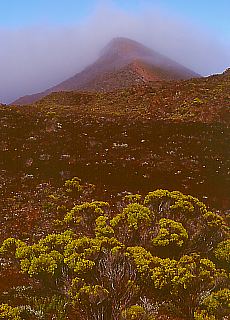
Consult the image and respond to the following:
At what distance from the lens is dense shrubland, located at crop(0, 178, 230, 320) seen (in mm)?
11680

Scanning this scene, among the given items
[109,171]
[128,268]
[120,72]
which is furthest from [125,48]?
[128,268]

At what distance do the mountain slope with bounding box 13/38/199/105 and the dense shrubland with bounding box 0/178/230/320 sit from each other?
281 feet

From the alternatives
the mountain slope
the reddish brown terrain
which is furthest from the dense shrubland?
the mountain slope

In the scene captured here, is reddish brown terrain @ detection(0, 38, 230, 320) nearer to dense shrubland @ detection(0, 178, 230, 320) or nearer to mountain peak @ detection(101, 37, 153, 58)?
dense shrubland @ detection(0, 178, 230, 320)

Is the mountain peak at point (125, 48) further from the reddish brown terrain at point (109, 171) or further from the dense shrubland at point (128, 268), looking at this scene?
the dense shrubland at point (128, 268)

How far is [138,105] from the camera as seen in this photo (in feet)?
196

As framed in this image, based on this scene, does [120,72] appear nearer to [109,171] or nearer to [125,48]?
[125,48]

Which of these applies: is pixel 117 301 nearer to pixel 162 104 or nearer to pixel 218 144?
pixel 218 144

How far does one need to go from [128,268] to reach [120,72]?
10153 centimetres

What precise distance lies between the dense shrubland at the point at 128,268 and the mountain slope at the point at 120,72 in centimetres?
8558

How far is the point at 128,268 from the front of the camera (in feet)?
39.9

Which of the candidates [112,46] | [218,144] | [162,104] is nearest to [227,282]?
[218,144]

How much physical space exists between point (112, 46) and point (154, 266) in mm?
166126

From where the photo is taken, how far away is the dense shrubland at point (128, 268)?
11.7 metres
